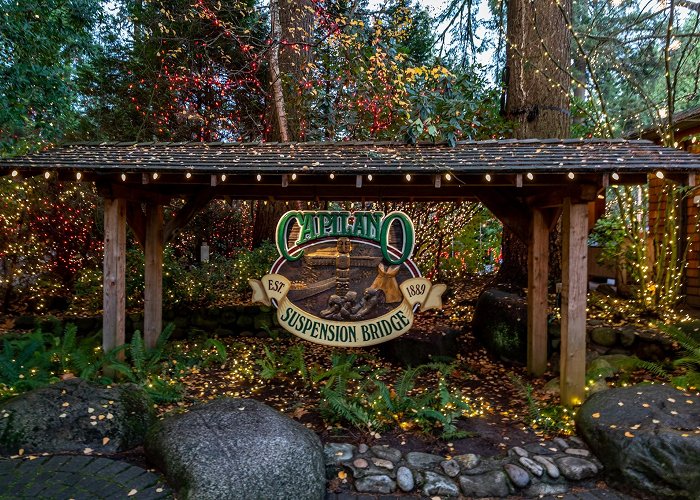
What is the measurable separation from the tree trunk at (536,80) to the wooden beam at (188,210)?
500 centimetres

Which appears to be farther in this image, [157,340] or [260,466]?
[157,340]

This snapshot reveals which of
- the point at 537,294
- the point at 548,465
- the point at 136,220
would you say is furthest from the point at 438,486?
the point at 136,220

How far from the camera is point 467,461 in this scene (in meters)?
4.05

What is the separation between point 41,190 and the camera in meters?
9.05

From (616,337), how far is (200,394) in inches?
216

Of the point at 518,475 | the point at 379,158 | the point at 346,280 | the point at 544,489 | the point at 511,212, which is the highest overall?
the point at 379,158

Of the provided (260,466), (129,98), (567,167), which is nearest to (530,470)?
(260,466)

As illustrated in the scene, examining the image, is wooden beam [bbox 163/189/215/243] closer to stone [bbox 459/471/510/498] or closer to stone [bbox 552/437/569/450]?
stone [bbox 459/471/510/498]

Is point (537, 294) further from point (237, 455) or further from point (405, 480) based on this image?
point (237, 455)

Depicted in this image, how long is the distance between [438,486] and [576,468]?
4.00 ft

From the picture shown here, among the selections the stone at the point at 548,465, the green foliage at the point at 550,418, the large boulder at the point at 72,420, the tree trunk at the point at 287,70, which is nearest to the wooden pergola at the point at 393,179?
the green foliage at the point at 550,418

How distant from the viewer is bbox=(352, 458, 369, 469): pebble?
158 inches

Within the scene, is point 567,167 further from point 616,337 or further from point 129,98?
point 129,98

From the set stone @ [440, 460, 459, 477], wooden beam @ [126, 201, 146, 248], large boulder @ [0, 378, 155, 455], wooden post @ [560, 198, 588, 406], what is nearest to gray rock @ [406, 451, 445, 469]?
stone @ [440, 460, 459, 477]
